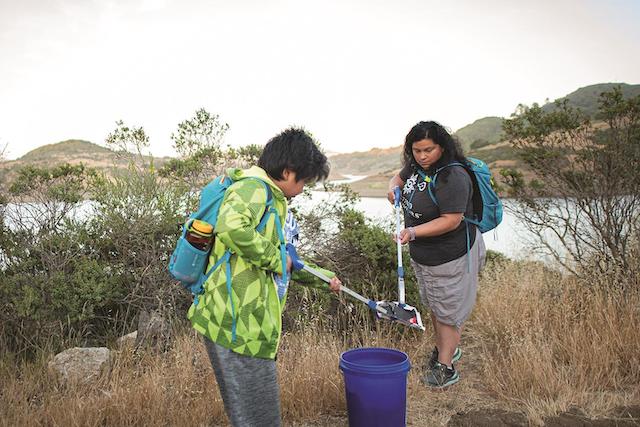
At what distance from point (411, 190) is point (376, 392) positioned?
148 centimetres

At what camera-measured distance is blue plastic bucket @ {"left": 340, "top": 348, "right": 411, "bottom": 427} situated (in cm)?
287

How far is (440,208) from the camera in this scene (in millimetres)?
3449

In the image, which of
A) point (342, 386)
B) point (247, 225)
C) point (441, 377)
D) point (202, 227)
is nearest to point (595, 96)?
point (441, 377)

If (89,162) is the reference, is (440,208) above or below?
below

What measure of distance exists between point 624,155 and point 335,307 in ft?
10.8

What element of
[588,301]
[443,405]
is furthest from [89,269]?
[588,301]

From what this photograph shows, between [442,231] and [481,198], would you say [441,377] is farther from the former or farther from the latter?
[481,198]

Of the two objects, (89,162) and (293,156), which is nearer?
(293,156)

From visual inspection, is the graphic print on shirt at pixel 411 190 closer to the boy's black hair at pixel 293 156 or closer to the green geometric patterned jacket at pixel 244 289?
the boy's black hair at pixel 293 156

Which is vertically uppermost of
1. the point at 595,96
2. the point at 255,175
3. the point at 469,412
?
the point at 595,96

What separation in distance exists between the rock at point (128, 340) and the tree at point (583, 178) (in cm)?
431

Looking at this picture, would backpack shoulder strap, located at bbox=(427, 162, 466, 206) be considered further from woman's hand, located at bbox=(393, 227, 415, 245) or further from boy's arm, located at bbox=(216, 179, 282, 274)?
boy's arm, located at bbox=(216, 179, 282, 274)

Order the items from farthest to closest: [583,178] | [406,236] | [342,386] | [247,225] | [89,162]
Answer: [89,162] < [583,178] < [342,386] < [406,236] < [247,225]

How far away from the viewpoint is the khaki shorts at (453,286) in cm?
360
